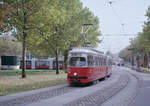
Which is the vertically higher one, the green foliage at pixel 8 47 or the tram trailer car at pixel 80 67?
the green foliage at pixel 8 47

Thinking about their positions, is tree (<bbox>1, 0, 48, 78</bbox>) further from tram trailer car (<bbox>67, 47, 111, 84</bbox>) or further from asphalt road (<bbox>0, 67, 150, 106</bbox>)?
asphalt road (<bbox>0, 67, 150, 106</bbox>)

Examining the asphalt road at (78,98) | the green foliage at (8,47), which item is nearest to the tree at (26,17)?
the asphalt road at (78,98)

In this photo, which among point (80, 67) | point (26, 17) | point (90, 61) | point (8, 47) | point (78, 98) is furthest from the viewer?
point (8, 47)

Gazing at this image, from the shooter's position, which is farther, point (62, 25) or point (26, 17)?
point (62, 25)

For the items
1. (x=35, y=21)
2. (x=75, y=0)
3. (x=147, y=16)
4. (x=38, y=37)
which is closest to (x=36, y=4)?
(x=35, y=21)

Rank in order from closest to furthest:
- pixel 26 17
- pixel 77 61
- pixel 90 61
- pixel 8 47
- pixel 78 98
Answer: pixel 78 98 < pixel 77 61 < pixel 90 61 < pixel 26 17 < pixel 8 47

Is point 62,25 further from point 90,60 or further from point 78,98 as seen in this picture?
point 78,98

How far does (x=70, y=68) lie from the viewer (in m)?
19.2

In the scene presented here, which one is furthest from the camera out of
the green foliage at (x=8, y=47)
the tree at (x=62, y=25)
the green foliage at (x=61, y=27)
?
the green foliage at (x=8, y=47)

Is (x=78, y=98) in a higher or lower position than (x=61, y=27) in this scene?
lower

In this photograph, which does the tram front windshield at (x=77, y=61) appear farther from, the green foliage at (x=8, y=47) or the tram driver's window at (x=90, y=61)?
the green foliage at (x=8, y=47)

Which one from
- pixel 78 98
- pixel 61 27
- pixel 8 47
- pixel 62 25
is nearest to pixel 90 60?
pixel 78 98

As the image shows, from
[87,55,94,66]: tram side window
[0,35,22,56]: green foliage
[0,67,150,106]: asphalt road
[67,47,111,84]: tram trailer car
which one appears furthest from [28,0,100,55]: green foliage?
[0,35,22,56]: green foliage

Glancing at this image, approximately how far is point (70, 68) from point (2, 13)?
666 centimetres
